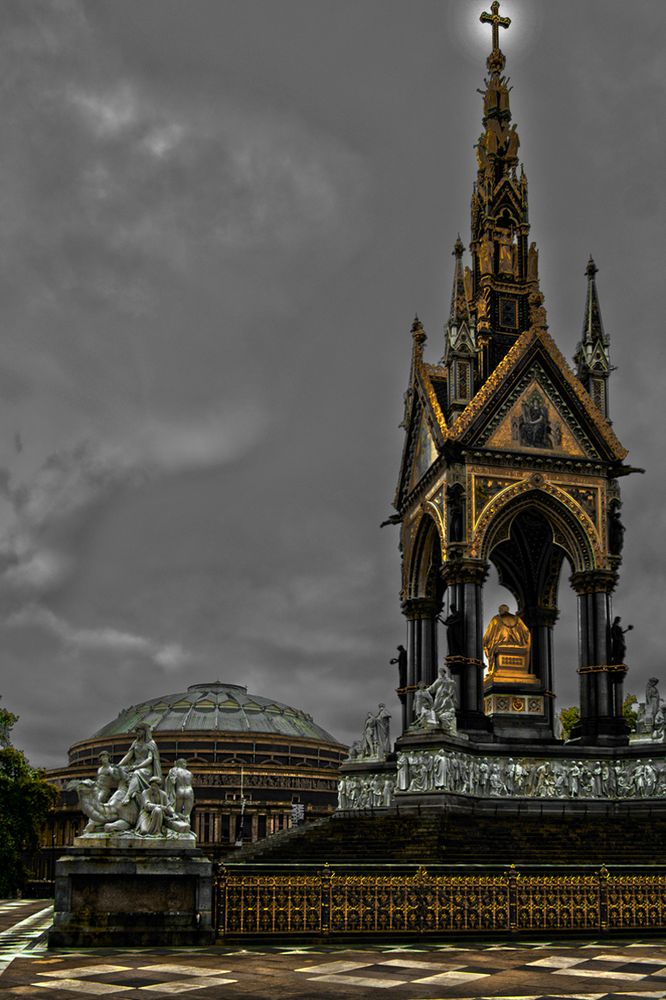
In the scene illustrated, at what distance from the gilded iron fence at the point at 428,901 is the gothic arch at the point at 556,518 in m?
14.3

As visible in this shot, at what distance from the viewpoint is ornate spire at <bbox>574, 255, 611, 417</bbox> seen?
32.6m

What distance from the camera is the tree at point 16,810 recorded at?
43.1 m

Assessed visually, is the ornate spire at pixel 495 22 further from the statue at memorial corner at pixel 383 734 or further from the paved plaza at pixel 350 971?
the paved plaza at pixel 350 971

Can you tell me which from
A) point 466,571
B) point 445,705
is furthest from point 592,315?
point 445,705

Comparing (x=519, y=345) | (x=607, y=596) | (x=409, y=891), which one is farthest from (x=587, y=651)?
A: (x=409, y=891)

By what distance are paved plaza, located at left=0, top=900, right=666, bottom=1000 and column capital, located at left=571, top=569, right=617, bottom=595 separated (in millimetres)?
14868

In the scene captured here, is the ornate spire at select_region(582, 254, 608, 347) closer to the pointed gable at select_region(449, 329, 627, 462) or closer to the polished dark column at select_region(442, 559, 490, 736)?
the pointed gable at select_region(449, 329, 627, 462)

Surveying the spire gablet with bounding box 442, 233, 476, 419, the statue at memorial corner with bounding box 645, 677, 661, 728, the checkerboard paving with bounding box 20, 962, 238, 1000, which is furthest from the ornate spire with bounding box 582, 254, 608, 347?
the checkerboard paving with bounding box 20, 962, 238, 1000

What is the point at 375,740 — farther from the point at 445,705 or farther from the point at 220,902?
the point at 220,902

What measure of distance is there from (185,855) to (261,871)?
1047 mm

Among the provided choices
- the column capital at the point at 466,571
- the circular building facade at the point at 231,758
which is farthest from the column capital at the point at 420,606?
the circular building facade at the point at 231,758

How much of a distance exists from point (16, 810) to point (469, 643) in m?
24.0

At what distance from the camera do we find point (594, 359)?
32.8 m

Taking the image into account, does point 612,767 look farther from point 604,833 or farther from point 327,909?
point 327,909
